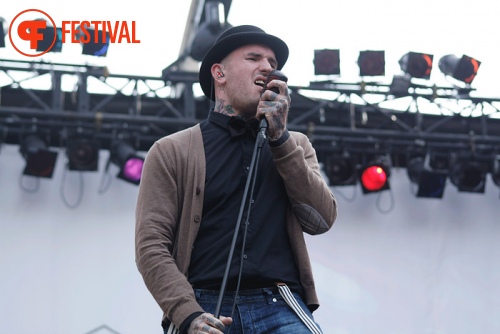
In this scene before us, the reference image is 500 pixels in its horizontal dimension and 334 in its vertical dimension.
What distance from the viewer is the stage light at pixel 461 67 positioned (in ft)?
24.7

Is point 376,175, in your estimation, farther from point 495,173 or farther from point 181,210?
point 181,210

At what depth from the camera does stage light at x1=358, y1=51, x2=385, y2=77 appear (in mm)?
7398

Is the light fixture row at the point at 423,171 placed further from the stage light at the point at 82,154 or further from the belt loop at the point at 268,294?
the belt loop at the point at 268,294

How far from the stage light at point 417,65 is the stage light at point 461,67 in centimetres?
20

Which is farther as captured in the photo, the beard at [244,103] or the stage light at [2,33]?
the stage light at [2,33]

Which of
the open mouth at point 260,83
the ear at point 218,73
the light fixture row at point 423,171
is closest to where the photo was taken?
the open mouth at point 260,83

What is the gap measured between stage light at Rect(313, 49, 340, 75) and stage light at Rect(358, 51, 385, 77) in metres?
0.23

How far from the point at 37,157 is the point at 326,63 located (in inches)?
109

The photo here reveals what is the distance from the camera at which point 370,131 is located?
7543mm

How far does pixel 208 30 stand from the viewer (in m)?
6.80

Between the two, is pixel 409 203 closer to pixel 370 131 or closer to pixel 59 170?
pixel 370 131

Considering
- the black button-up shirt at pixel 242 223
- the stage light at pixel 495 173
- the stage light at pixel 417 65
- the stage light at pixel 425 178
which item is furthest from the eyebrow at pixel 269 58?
the stage light at pixel 495 173

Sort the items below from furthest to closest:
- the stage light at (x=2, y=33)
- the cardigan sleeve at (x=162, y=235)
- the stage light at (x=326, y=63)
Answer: the stage light at (x=326, y=63), the stage light at (x=2, y=33), the cardigan sleeve at (x=162, y=235)

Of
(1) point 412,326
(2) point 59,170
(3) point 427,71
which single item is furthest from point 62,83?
(1) point 412,326
